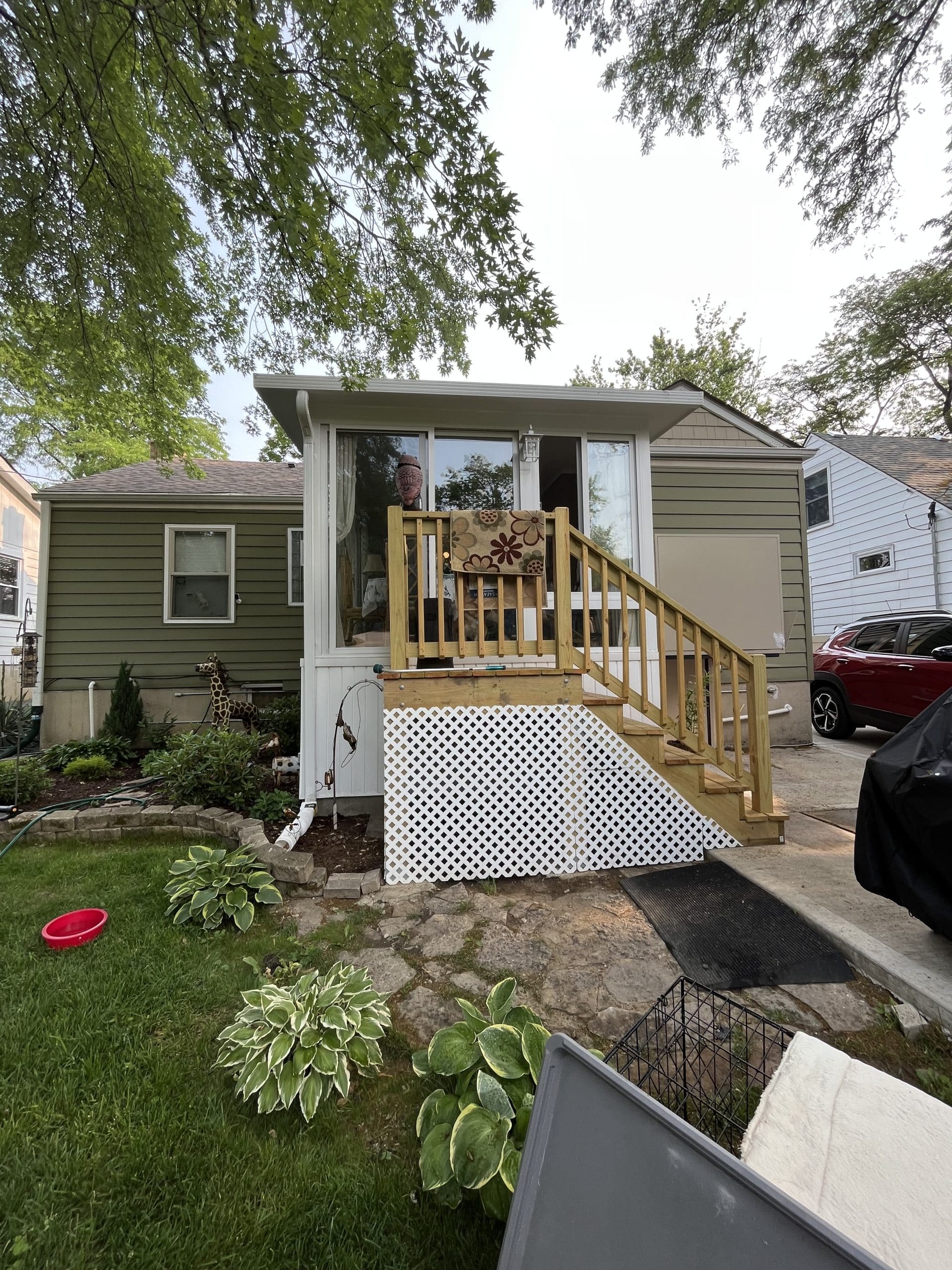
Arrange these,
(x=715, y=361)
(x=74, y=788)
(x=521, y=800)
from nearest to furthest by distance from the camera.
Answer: (x=521, y=800)
(x=74, y=788)
(x=715, y=361)

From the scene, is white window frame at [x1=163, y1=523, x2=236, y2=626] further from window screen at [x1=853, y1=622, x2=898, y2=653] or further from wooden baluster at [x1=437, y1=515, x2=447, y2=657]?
window screen at [x1=853, y1=622, x2=898, y2=653]

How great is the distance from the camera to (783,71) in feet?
13.1

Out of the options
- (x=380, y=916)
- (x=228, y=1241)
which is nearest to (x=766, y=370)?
(x=380, y=916)

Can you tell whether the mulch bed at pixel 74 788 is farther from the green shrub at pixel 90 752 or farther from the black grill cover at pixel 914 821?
the black grill cover at pixel 914 821

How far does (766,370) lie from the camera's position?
55.6 ft

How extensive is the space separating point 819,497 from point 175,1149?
1413 cm

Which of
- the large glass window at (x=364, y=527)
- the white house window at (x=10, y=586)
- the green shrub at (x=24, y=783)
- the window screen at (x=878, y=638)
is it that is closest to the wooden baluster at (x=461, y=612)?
the large glass window at (x=364, y=527)

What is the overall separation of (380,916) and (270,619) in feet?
17.1

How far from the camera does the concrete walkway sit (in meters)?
2.01

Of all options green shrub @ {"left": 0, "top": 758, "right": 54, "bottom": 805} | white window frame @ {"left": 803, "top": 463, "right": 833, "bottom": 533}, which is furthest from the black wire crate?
white window frame @ {"left": 803, "top": 463, "right": 833, "bottom": 533}

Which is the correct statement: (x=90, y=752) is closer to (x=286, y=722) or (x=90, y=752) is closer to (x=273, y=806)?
(x=286, y=722)

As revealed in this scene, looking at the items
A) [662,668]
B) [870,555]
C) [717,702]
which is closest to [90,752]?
[662,668]

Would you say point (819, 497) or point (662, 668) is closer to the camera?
point (662, 668)

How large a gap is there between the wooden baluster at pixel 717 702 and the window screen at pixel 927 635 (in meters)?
3.66
